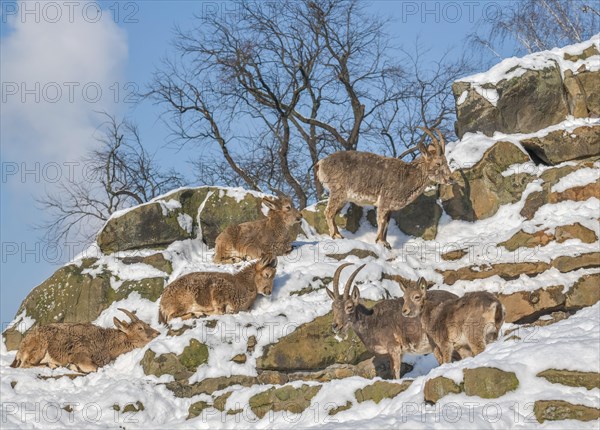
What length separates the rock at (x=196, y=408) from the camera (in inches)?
492

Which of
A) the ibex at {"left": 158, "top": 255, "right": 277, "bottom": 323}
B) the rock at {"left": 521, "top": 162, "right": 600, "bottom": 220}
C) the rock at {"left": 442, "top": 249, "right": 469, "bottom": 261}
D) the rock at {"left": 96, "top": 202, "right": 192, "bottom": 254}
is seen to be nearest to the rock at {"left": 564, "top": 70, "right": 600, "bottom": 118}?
the rock at {"left": 521, "top": 162, "right": 600, "bottom": 220}

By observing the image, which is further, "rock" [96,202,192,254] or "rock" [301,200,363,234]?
"rock" [301,200,363,234]

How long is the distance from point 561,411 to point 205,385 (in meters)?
5.70

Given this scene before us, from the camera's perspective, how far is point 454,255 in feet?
54.2

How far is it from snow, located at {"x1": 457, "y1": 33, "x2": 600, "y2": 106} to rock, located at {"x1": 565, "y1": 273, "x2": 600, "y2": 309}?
19.9 ft

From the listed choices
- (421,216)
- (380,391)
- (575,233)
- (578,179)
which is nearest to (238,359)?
(380,391)

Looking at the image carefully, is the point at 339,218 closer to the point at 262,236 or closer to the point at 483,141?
the point at 262,236

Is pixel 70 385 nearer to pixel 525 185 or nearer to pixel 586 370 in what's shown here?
pixel 586 370

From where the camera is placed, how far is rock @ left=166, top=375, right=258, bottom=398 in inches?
513

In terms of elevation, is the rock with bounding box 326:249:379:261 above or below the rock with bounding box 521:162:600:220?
below

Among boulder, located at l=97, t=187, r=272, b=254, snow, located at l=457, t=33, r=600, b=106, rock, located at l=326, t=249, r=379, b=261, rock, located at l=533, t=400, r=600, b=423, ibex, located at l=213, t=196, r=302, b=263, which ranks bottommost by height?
rock, located at l=533, t=400, r=600, b=423

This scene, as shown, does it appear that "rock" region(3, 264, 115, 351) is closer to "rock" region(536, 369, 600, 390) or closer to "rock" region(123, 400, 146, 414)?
"rock" region(123, 400, 146, 414)

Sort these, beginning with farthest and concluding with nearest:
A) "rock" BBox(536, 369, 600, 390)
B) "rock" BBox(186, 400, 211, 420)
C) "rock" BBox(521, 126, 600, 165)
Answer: "rock" BBox(521, 126, 600, 165), "rock" BBox(186, 400, 211, 420), "rock" BBox(536, 369, 600, 390)

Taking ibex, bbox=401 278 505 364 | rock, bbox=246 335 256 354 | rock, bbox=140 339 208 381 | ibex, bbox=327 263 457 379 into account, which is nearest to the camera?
ibex, bbox=401 278 505 364
